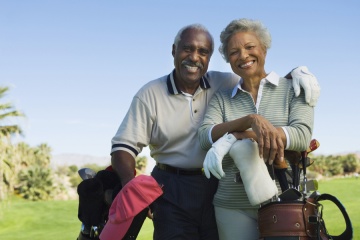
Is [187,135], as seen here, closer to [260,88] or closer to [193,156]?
[193,156]

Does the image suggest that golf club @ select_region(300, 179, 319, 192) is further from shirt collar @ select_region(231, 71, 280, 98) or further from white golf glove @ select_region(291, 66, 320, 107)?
shirt collar @ select_region(231, 71, 280, 98)

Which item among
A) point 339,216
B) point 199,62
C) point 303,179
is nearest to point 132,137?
point 199,62

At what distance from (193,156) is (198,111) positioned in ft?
1.00

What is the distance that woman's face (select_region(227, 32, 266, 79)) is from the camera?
3.25 meters

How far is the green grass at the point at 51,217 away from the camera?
2039 cm

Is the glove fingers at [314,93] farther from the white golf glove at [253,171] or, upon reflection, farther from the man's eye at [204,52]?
the man's eye at [204,52]

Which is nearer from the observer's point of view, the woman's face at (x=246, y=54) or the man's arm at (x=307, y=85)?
the man's arm at (x=307, y=85)

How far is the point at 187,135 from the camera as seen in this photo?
12.7 feet

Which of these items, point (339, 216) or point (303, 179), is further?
point (339, 216)

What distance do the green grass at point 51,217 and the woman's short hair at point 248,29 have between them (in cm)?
1475

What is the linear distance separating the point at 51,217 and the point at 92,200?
858 inches

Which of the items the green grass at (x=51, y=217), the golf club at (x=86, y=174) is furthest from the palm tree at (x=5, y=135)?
the golf club at (x=86, y=174)

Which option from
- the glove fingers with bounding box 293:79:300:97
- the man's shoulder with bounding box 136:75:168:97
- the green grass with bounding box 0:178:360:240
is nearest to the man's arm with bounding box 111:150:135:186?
the man's shoulder with bounding box 136:75:168:97

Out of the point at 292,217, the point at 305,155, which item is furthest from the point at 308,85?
the point at 292,217
